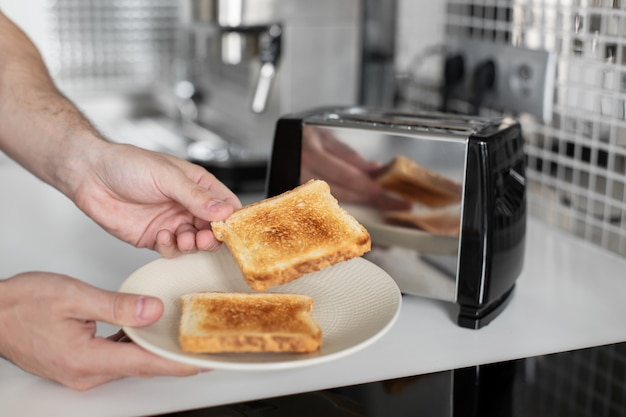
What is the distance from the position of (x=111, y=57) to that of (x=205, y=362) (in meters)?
1.96

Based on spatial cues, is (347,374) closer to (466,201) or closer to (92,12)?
(466,201)

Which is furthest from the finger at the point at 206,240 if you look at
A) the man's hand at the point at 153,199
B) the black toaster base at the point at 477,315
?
the black toaster base at the point at 477,315

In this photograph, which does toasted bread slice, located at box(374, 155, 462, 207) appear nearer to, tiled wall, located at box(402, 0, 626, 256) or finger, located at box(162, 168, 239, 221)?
finger, located at box(162, 168, 239, 221)

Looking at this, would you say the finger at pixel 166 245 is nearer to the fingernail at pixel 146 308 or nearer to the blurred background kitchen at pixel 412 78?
the fingernail at pixel 146 308

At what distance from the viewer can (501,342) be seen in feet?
3.16

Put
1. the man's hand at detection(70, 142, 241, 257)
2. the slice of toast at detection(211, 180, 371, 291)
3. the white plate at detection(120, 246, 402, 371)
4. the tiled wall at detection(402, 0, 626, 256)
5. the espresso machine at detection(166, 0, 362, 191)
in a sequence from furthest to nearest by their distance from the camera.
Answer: the espresso machine at detection(166, 0, 362, 191)
the tiled wall at detection(402, 0, 626, 256)
the man's hand at detection(70, 142, 241, 257)
the slice of toast at detection(211, 180, 371, 291)
the white plate at detection(120, 246, 402, 371)

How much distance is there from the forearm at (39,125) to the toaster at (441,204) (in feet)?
0.91

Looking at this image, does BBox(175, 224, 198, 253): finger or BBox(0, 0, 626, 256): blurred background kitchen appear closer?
BBox(175, 224, 198, 253): finger

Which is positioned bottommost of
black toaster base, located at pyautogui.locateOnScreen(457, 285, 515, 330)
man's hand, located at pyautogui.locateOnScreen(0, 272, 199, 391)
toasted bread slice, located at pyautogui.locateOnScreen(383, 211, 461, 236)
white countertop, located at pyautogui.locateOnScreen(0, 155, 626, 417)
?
white countertop, located at pyautogui.locateOnScreen(0, 155, 626, 417)

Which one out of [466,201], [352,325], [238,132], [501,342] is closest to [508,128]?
[466,201]

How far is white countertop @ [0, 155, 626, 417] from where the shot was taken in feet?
2.72

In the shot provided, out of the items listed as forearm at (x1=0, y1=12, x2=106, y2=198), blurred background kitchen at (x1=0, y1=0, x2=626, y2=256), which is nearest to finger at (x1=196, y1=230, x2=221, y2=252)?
forearm at (x1=0, y1=12, x2=106, y2=198)

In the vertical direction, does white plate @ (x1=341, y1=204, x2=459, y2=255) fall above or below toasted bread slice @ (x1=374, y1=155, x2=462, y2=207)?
below

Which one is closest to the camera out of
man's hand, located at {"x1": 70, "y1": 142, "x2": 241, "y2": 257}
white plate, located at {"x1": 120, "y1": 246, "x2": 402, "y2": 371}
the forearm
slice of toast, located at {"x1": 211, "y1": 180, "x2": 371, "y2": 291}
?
white plate, located at {"x1": 120, "y1": 246, "x2": 402, "y2": 371}
